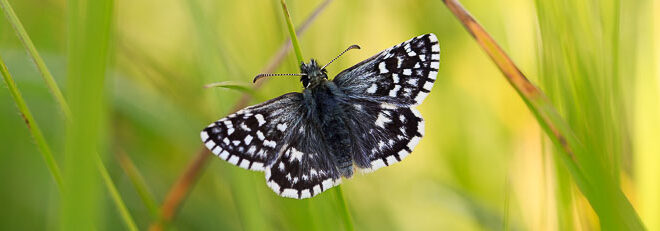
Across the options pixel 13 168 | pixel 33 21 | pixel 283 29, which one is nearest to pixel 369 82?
pixel 283 29

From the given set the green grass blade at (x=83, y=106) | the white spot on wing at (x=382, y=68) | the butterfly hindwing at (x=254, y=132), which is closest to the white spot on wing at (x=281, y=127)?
the butterfly hindwing at (x=254, y=132)

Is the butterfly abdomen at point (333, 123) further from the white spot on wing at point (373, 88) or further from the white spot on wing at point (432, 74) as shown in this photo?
the white spot on wing at point (432, 74)

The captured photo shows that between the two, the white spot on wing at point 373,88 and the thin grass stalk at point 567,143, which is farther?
the white spot on wing at point 373,88

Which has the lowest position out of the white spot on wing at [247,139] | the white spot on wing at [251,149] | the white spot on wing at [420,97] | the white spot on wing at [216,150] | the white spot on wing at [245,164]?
the white spot on wing at [420,97]

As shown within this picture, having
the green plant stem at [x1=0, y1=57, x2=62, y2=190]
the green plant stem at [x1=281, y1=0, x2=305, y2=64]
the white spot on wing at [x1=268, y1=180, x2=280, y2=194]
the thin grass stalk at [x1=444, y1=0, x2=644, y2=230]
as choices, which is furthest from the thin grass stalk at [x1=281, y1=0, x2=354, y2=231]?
the green plant stem at [x1=0, y1=57, x2=62, y2=190]

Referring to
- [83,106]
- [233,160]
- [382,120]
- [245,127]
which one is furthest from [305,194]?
[83,106]

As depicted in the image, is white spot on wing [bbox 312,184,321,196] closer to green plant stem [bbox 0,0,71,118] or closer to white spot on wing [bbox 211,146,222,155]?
white spot on wing [bbox 211,146,222,155]
